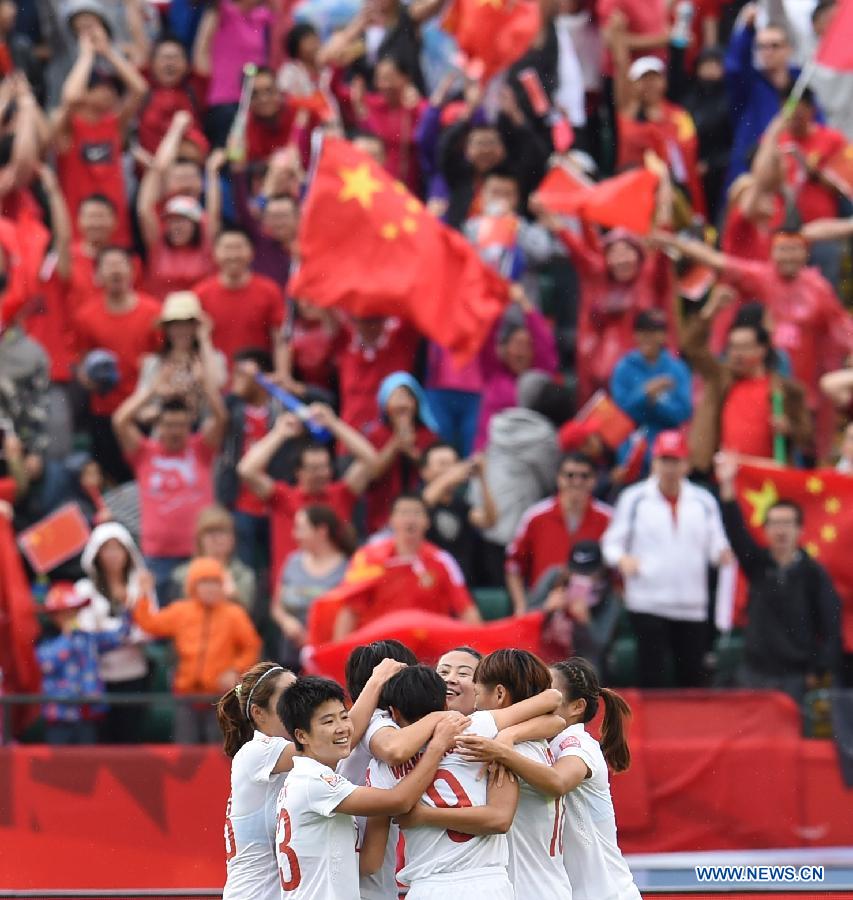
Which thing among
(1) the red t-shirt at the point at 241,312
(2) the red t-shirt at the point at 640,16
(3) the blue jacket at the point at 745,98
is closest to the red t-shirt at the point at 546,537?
(1) the red t-shirt at the point at 241,312

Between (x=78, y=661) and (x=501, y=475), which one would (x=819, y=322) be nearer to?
(x=501, y=475)

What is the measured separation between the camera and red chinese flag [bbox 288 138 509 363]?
12.8 m

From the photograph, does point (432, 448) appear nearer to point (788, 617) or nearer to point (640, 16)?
point (788, 617)

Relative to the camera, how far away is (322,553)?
37.9ft

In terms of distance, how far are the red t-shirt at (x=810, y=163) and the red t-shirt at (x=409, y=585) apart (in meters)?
3.98

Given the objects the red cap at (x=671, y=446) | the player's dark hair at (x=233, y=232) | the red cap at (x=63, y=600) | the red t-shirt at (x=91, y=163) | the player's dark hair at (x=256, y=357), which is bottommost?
the red cap at (x=63, y=600)

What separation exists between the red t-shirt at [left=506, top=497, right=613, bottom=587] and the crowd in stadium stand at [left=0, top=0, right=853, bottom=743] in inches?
0.9

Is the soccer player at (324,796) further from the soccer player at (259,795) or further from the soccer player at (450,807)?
the soccer player at (259,795)

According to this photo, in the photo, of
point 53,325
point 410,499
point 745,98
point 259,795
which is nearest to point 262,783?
point 259,795

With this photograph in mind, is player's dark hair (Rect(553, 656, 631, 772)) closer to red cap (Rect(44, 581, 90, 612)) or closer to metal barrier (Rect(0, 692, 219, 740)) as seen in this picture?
metal barrier (Rect(0, 692, 219, 740))

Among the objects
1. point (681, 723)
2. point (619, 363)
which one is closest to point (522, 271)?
point (619, 363)

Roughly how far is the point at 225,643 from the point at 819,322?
4.20 m

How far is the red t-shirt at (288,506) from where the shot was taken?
1210cm

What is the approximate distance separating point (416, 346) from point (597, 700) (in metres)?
6.13
